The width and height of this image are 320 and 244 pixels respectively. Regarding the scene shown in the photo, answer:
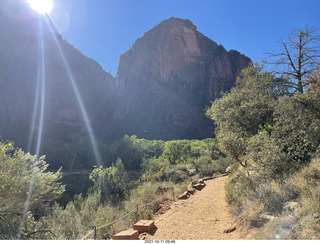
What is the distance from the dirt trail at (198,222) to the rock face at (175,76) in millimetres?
78856

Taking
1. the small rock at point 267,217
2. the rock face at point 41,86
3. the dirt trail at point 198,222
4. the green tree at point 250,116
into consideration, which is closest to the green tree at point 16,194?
the dirt trail at point 198,222

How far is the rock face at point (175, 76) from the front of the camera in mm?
89375

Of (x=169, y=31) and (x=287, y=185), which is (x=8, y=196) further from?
(x=169, y=31)

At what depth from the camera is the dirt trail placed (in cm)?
471

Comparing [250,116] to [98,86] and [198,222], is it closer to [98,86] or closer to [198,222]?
[198,222]

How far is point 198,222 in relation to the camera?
5.93 meters

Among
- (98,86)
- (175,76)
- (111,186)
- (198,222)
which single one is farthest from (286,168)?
(98,86)

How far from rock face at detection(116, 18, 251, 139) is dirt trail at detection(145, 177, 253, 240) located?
78856mm

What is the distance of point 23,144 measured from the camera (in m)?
51.8

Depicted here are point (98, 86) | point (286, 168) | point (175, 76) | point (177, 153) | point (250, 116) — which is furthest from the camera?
point (175, 76)

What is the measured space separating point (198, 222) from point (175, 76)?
92.5m

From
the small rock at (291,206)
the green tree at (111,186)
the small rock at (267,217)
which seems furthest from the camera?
the green tree at (111,186)

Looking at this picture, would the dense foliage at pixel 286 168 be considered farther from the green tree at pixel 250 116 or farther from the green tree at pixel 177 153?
the green tree at pixel 177 153

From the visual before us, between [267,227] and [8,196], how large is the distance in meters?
8.98
